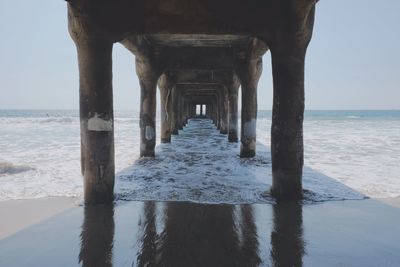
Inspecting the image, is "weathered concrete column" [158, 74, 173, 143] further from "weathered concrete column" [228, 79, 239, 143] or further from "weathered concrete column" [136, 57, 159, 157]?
"weathered concrete column" [136, 57, 159, 157]

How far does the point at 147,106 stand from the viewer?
8.95 metres

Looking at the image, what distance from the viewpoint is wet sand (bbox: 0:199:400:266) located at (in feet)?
8.91

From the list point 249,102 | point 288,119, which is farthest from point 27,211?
point 249,102

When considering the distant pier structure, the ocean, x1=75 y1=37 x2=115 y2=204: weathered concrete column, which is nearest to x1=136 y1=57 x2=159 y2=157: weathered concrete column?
the ocean

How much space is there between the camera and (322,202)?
451cm

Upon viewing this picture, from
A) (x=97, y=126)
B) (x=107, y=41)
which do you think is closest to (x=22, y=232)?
(x=97, y=126)

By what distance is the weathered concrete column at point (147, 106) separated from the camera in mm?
8859

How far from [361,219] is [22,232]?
13.4 ft

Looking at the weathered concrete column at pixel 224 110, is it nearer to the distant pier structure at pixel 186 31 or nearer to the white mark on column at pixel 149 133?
the white mark on column at pixel 149 133

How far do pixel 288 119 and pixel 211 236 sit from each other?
217 centimetres

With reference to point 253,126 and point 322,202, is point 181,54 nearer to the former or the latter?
point 253,126

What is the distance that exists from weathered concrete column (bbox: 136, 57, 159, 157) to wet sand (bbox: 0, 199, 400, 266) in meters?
4.81

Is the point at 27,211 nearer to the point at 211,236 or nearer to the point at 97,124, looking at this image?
the point at 97,124

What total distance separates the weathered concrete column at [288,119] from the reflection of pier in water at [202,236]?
0.37 meters
